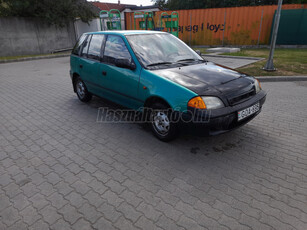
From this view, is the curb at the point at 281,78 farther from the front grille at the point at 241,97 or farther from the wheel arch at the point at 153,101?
the wheel arch at the point at 153,101

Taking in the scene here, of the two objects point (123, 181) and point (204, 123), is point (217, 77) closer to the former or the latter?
point (204, 123)

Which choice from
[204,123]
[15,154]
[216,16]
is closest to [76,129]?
[15,154]

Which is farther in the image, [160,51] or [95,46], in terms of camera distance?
[95,46]

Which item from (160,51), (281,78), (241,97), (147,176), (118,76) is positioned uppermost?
(160,51)

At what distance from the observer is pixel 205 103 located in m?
2.91

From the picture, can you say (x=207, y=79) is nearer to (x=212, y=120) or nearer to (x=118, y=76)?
(x=212, y=120)

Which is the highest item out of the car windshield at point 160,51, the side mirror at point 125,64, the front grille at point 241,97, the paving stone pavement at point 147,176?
the car windshield at point 160,51

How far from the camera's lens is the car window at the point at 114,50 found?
3865mm

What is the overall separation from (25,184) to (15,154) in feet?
3.01

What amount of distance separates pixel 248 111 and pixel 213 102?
2.13 ft

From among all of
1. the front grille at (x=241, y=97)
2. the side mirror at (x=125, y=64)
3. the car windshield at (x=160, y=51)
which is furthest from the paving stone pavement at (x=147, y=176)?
the car windshield at (x=160, y=51)

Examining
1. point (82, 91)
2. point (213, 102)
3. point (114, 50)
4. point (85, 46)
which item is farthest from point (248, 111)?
point (82, 91)

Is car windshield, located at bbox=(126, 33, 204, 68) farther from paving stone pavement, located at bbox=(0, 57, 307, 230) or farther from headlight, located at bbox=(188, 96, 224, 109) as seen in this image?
paving stone pavement, located at bbox=(0, 57, 307, 230)

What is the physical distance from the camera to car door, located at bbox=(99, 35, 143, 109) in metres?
3.70
